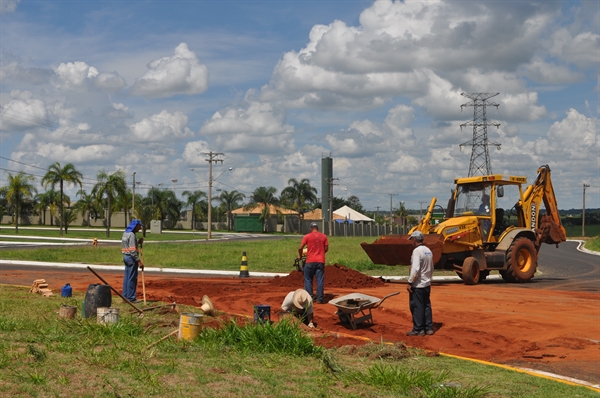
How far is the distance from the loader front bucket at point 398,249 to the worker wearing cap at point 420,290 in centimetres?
880

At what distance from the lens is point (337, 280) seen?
71.6 ft

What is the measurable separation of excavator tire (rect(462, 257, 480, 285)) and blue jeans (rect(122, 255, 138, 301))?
1129cm

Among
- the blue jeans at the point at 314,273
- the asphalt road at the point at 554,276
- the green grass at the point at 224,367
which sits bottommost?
the asphalt road at the point at 554,276

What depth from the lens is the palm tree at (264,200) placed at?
4530 inches

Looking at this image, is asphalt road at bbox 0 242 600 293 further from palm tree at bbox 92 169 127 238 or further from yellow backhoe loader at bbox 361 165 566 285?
palm tree at bbox 92 169 127 238

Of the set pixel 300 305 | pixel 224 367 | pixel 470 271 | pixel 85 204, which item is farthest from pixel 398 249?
pixel 85 204

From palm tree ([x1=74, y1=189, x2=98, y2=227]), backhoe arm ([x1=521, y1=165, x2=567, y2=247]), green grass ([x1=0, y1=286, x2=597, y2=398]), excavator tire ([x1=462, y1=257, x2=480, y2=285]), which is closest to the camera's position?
green grass ([x1=0, y1=286, x2=597, y2=398])

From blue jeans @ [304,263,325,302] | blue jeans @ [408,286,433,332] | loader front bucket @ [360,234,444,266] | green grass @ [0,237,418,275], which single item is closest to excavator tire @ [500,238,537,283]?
loader front bucket @ [360,234,444,266]

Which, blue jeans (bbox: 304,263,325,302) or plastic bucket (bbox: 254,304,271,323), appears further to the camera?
blue jeans (bbox: 304,263,325,302)

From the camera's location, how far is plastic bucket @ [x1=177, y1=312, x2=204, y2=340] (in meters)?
9.84

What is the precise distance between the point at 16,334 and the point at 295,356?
372cm

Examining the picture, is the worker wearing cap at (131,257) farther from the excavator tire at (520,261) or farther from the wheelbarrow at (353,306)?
the excavator tire at (520,261)

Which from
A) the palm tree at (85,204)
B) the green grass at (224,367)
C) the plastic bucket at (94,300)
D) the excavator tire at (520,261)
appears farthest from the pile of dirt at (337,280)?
the palm tree at (85,204)

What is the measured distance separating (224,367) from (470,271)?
50.8ft
